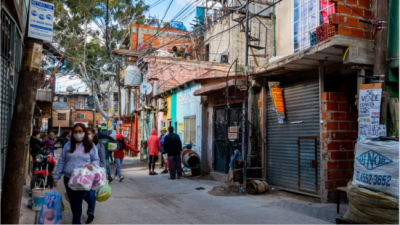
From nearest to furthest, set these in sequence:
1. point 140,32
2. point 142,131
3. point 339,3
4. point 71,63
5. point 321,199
→ point 339,3, point 321,199, point 142,131, point 140,32, point 71,63

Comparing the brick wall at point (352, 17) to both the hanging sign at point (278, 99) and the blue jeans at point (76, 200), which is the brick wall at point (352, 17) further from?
the blue jeans at point (76, 200)

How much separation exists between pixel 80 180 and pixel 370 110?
5183 mm

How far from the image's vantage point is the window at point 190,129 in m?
15.0

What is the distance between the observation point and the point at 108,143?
32.7 feet

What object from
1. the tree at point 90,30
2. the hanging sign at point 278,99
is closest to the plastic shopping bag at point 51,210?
the hanging sign at point 278,99

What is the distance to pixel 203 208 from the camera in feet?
24.4

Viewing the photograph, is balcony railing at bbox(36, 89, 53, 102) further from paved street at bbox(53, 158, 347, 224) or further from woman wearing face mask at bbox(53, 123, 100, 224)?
woman wearing face mask at bbox(53, 123, 100, 224)

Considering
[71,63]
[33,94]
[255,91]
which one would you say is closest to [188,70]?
[255,91]

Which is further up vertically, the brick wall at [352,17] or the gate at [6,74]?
the brick wall at [352,17]

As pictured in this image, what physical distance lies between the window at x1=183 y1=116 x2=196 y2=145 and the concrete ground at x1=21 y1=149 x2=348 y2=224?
203 inches

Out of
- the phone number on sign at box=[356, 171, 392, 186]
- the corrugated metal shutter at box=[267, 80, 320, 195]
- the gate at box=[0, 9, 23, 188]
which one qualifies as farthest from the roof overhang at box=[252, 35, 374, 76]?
the gate at box=[0, 9, 23, 188]

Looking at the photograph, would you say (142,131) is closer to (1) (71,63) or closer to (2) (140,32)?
(2) (140,32)

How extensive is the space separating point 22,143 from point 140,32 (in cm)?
2324

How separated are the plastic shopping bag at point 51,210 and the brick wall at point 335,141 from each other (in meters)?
5.73
